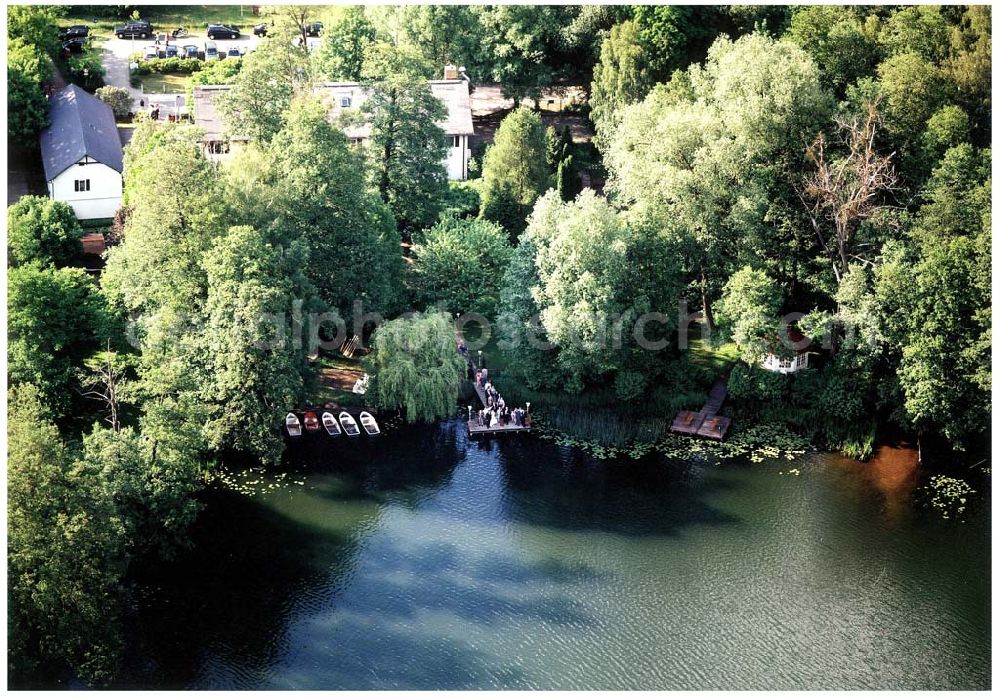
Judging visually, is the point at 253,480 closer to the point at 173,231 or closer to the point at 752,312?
the point at 173,231

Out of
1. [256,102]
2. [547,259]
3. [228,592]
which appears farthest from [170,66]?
[228,592]

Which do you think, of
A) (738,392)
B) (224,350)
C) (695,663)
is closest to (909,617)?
(695,663)

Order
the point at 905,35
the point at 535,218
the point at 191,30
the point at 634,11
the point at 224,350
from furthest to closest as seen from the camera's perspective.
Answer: the point at 191,30 → the point at 634,11 → the point at 905,35 → the point at 535,218 → the point at 224,350

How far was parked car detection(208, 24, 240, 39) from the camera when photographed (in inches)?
4222

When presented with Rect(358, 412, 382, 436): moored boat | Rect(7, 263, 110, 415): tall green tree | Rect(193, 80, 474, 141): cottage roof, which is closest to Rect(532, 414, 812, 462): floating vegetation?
Rect(358, 412, 382, 436): moored boat

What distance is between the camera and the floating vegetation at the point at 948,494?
59281 mm

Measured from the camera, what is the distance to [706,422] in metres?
65.4

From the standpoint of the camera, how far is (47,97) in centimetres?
8762

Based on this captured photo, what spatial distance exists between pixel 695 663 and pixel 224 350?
76.0ft

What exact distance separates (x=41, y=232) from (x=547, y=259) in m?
26.3

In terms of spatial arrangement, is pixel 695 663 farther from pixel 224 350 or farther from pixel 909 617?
pixel 224 350

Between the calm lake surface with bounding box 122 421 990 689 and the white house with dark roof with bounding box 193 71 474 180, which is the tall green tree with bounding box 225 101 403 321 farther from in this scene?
the white house with dark roof with bounding box 193 71 474 180

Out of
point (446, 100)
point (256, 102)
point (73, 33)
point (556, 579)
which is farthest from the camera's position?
point (73, 33)

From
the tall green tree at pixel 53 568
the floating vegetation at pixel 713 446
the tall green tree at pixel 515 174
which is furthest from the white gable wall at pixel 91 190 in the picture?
the tall green tree at pixel 53 568
